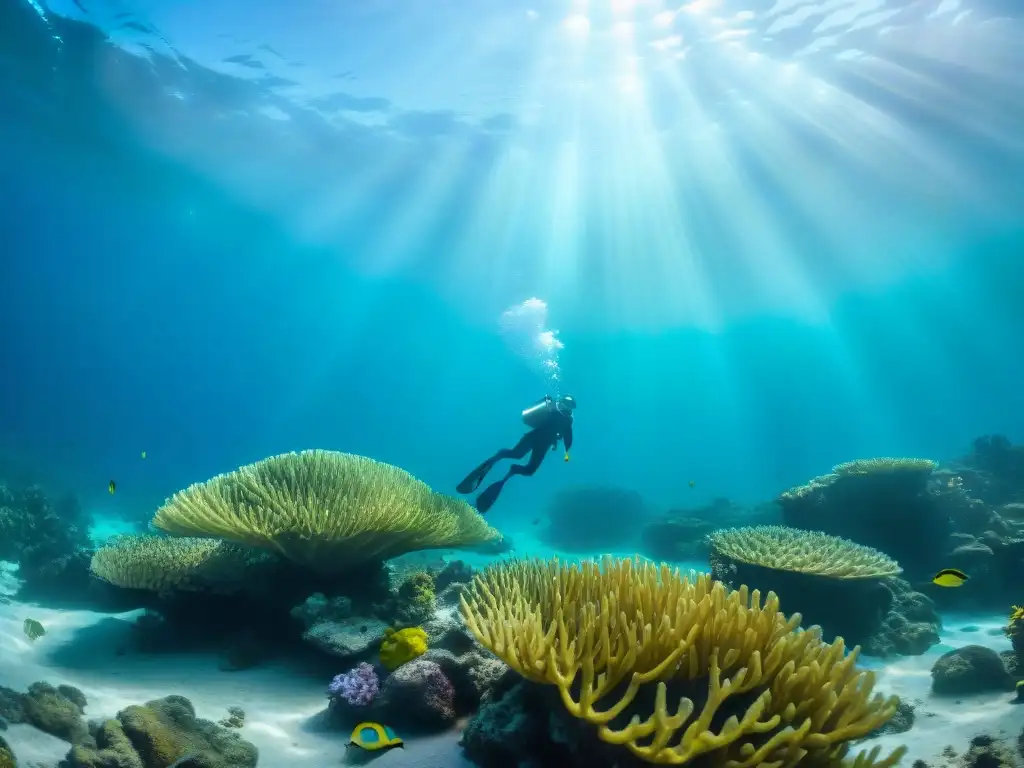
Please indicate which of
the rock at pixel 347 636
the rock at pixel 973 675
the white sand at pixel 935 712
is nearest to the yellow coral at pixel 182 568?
the rock at pixel 347 636

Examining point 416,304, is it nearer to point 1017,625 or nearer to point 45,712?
point 1017,625

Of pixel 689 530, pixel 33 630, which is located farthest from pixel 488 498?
pixel 689 530

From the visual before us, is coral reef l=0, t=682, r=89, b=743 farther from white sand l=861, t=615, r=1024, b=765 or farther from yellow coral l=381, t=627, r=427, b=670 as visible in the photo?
white sand l=861, t=615, r=1024, b=765

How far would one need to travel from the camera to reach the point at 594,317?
68938mm

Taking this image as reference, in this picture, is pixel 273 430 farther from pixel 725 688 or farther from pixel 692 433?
pixel 725 688

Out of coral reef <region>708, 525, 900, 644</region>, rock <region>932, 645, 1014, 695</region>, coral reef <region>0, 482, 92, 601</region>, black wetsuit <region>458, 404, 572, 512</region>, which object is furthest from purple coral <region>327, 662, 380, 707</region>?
coral reef <region>0, 482, 92, 601</region>

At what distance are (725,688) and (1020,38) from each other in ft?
86.6

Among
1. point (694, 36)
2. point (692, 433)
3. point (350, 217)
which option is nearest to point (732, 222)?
point (694, 36)

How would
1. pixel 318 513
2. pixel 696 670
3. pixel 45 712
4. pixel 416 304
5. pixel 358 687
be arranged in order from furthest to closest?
pixel 416 304 < pixel 318 513 < pixel 358 687 < pixel 45 712 < pixel 696 670

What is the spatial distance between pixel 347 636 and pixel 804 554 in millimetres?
5536

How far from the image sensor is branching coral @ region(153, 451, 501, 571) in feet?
17.1

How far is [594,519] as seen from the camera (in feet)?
A: 81.6

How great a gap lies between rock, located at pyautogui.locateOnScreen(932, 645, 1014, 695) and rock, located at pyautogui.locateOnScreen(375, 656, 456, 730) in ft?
16.8

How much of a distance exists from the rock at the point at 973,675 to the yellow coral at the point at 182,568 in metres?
7.31
